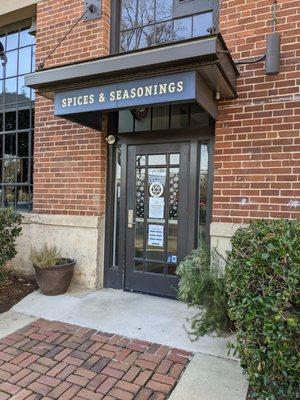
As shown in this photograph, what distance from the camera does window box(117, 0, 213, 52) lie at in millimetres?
4465

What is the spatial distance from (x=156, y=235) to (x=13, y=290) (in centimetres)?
212

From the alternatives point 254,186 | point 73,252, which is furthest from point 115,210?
point 254,186

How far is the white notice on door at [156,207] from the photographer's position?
4688 millimetres

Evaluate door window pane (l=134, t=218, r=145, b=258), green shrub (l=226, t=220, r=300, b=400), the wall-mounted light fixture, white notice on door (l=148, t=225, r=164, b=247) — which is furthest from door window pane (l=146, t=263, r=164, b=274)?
the wall-mounted light fixture

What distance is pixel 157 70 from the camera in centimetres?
338

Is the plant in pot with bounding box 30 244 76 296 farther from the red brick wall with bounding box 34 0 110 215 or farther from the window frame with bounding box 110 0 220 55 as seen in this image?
the window frame with bounding box 110 0 220 55

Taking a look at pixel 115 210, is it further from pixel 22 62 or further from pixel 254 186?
pixel 22 62

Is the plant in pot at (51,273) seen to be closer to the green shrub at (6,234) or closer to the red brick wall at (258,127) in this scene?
the green shrub at (6,234)

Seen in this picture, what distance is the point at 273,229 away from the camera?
2.51 m

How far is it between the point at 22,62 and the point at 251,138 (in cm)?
426

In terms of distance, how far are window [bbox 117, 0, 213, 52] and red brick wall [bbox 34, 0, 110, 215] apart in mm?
297

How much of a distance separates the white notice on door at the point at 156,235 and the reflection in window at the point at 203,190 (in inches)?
20.0

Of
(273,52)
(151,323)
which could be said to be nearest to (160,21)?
(273,52)

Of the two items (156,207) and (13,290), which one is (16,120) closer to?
(13,290)
